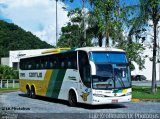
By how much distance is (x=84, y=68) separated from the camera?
2288 centimetres

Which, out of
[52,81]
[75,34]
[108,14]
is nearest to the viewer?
[52,81]

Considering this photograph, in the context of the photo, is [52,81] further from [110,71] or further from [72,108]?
[110,71]

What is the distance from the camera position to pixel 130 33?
118 feet

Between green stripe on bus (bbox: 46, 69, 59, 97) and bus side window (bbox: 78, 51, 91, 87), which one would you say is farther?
green stripe on bus (bbox: 46, 69, 59, 97)

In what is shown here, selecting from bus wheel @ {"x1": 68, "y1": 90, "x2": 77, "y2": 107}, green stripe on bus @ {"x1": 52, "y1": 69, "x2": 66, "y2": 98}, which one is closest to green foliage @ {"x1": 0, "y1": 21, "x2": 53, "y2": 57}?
green stripe on bus @ {"x1": 52, "y1": 69, "x2": 66, "y2": 98}

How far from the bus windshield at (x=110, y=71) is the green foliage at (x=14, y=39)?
291ft

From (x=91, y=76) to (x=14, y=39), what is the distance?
92.9 metres

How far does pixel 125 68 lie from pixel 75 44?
1172 inches

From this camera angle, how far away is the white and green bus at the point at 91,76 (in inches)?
869

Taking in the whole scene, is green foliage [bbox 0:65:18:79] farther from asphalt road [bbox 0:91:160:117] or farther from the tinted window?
asphalt road [bbox 0:91:160:117]

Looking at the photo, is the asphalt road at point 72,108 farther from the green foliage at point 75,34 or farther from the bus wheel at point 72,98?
the green foliage at point 75,34

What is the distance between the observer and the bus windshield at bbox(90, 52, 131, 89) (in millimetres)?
22109

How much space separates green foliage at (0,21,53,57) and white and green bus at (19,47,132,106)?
3347 inches

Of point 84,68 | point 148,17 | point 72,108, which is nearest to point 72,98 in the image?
point 72,108
